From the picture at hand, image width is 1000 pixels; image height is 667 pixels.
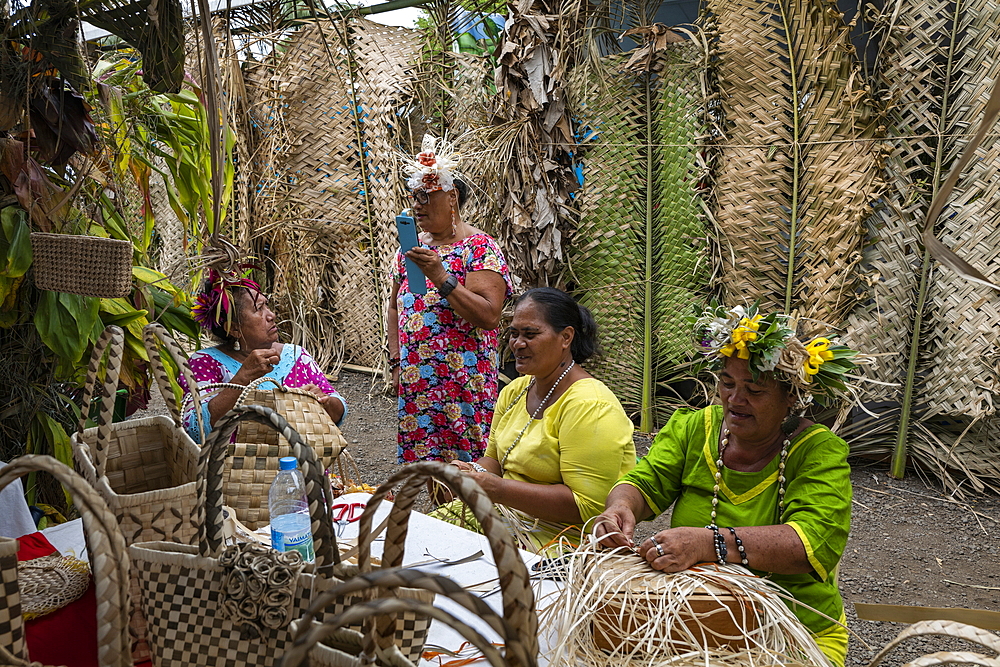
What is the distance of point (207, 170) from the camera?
3.21 metres

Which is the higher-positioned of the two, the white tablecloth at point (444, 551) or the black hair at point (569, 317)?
the black hair at point (569, 317)

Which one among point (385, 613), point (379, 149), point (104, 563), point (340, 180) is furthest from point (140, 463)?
point (340, 180)

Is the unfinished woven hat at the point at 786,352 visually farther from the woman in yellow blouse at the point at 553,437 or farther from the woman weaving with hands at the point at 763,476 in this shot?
the woman in yellow blouse at the point at 553,437

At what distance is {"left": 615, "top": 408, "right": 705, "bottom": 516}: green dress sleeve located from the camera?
2182 millimetres

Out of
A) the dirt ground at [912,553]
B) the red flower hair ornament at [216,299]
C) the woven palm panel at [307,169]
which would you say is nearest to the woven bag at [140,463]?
the red flower hair ornament at [216,299]

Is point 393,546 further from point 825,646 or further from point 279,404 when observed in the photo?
point 825,646

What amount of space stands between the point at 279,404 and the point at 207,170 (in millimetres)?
1732

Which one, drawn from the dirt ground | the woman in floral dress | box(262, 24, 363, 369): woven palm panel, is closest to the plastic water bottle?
the woman in floral dress

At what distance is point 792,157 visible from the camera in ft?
15.3

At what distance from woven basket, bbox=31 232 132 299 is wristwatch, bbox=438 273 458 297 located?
128cm

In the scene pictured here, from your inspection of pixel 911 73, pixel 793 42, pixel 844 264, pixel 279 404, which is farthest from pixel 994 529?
pixel 279 404

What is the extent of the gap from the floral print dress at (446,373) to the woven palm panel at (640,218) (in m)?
2.32

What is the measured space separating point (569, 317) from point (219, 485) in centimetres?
162

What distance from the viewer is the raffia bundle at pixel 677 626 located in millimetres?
1360
